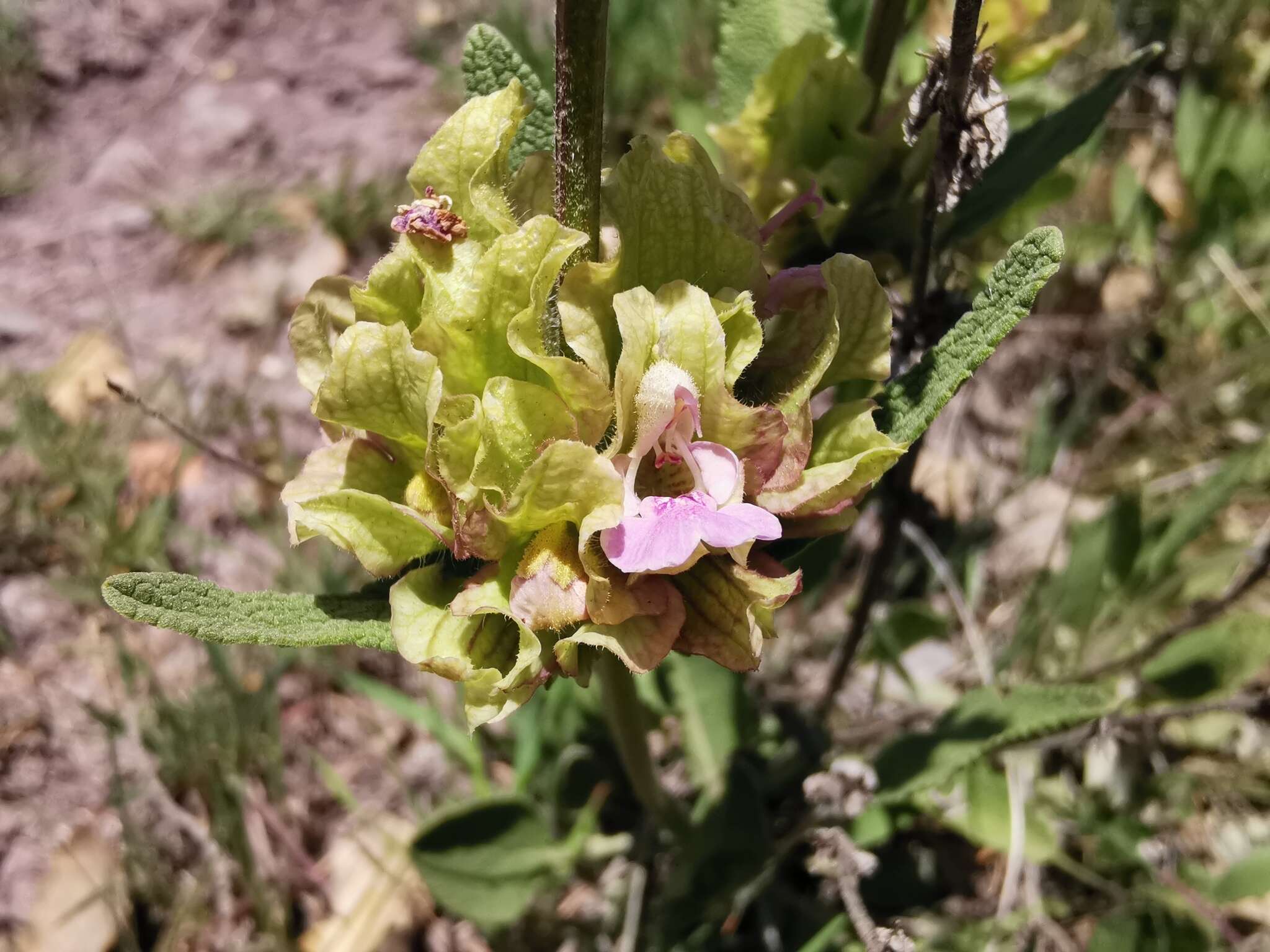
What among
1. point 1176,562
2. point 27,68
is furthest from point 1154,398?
point 27,68

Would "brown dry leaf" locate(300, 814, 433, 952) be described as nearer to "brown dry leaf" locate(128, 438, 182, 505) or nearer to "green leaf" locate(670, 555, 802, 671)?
"brown dry leaf" locate(128, 438, 182, 505)

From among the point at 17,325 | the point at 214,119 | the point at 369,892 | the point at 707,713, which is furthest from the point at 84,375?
the point at 707,713

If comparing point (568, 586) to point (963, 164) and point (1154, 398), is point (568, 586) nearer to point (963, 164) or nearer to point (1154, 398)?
point (963, 164)

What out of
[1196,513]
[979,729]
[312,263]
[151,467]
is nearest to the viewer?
[979,729]

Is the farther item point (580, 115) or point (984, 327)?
point (984, 327)

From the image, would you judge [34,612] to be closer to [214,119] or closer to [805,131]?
[214,119]

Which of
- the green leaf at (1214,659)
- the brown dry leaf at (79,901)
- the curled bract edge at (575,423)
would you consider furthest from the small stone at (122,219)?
the green leaf at (1214,659)

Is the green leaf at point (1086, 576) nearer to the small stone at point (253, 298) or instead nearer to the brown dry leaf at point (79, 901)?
the brown dry leaf at point (79, 901)
